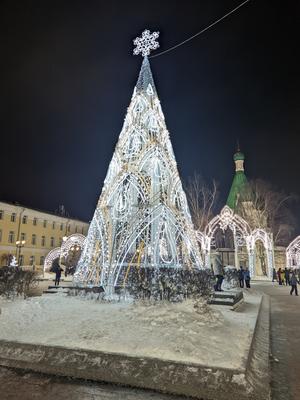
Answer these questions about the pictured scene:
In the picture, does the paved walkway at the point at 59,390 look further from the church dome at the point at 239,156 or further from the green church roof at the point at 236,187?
the church dome at the point at 239,156

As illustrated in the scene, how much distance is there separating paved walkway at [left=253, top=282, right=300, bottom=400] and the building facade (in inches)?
1161

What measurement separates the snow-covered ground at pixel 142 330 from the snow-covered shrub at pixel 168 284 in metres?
0.64

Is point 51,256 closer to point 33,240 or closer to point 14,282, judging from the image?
point 33,240

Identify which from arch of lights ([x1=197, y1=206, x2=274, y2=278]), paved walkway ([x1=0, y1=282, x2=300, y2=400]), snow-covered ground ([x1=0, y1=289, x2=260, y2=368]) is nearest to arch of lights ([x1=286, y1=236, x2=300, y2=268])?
arch of lights ([x1=197, y1=206, x2=274, y2=278])

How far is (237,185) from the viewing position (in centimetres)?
4075

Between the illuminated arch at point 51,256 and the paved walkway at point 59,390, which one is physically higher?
the illuminated arch at point 51,256

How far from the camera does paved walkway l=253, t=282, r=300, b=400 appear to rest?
4.30 metres

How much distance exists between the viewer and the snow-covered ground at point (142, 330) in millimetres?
4742

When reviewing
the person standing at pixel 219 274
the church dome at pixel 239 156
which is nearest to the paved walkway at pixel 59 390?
the person standing at pixel 219 274

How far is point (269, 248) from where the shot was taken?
86.2ft

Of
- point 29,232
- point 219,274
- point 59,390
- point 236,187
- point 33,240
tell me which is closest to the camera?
point 59,390

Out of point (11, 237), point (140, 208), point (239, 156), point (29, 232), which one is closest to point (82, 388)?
point (140, 208)

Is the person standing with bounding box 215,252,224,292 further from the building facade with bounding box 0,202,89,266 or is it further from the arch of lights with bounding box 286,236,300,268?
the building facade with bounding box 0,202,89,266

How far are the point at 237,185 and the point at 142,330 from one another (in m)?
37.4
